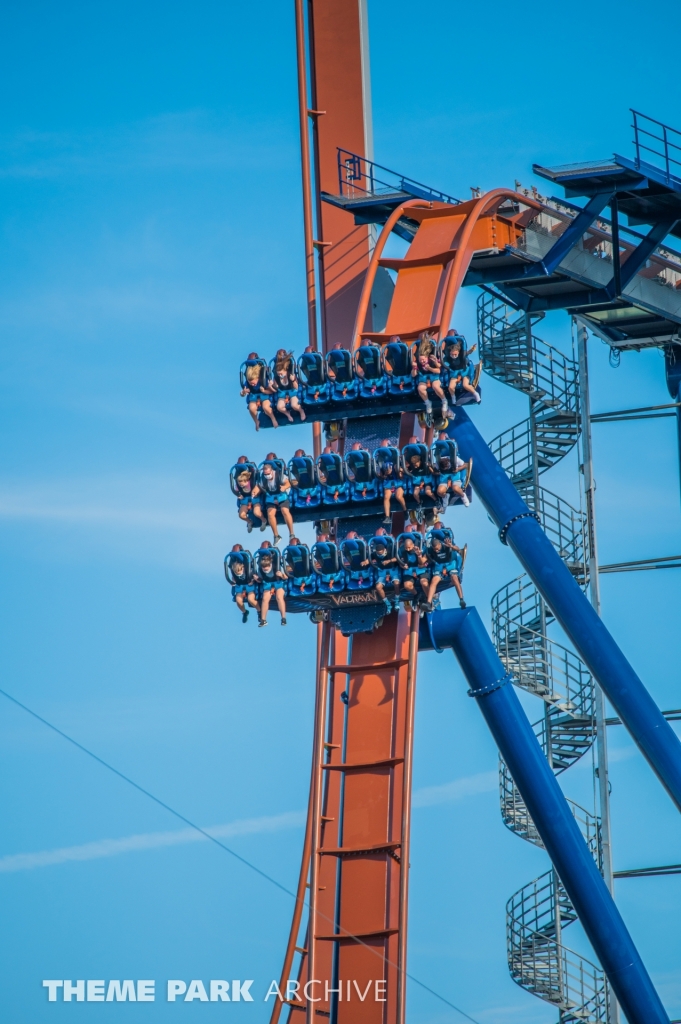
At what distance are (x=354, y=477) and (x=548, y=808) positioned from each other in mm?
5389

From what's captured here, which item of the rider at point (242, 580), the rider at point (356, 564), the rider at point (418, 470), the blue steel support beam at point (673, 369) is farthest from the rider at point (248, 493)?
the blue steel support beam at point (673, 369)

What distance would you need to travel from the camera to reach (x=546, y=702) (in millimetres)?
36844

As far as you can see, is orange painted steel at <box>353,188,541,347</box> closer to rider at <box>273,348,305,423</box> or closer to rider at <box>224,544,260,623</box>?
rider at <box>273,348,305,423</box>

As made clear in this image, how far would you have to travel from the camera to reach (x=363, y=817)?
98.6 feet

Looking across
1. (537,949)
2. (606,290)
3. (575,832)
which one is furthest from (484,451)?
(537,949)

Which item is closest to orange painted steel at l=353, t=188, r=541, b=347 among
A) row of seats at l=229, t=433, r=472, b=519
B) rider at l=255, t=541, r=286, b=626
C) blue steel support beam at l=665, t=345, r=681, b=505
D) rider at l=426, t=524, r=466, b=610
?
row of seats at l=229, t=433, r=472, b=519

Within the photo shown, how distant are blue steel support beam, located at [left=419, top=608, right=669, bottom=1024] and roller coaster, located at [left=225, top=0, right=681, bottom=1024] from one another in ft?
0.10

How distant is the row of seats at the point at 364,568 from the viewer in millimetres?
29844

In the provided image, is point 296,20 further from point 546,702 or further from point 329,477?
point 546,702

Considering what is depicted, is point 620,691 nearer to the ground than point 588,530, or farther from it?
nearer to the ground

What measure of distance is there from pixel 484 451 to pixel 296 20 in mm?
7024

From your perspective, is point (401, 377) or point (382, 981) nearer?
point (382, 981)

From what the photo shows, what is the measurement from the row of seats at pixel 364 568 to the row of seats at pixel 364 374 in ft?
6.25

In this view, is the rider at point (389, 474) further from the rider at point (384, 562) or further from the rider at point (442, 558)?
the rider at point (442, 558)
